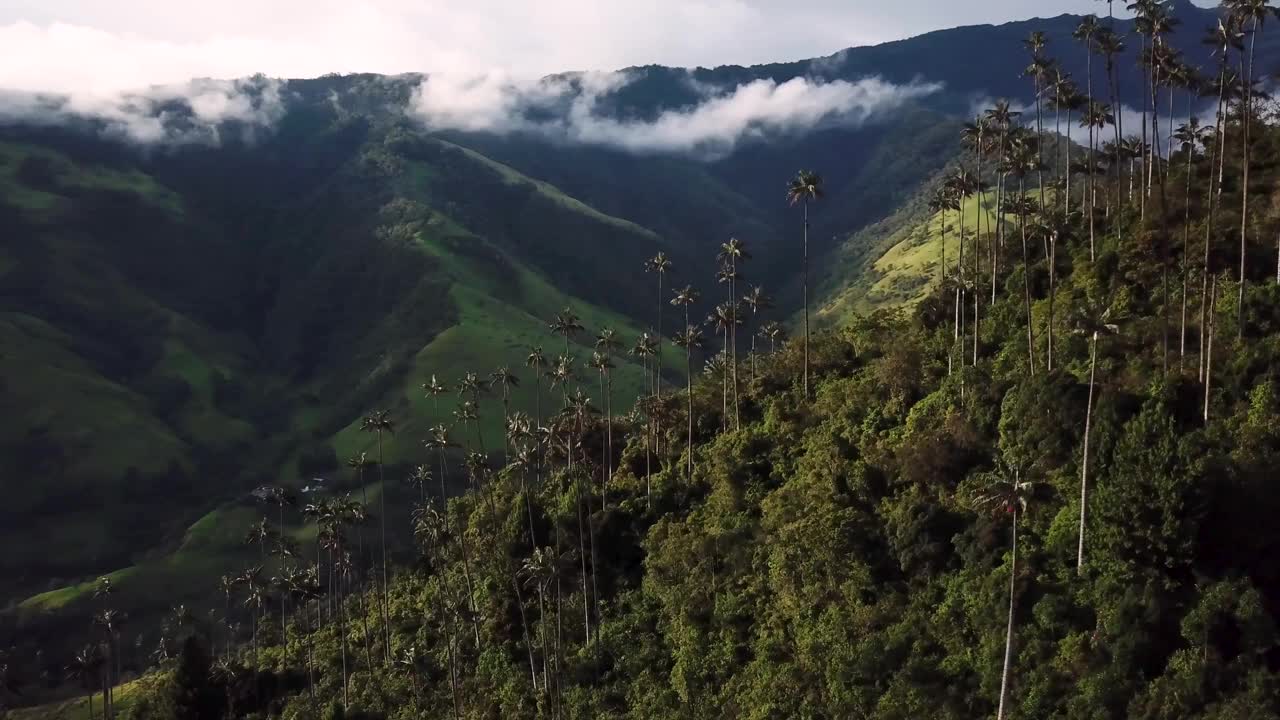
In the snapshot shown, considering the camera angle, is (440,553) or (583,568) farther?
(440,553)

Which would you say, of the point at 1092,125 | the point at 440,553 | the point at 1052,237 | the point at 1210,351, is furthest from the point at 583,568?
the point at 1092,125

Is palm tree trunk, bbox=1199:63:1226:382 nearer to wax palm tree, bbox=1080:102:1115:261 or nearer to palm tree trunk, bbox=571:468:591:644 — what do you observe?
wax palm tree, bbox=1080:102:1115:261

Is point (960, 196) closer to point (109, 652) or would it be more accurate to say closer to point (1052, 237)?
point (1052, 237)

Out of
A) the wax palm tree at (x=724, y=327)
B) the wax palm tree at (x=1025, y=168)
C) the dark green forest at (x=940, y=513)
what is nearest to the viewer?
the dark green forest at (x=940, y=513)

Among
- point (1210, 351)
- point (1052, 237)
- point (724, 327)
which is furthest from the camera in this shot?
point (724, 327)

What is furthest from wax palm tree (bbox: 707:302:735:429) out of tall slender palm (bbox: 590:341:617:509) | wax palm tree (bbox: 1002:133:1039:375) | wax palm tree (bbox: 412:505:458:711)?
wax palm tree (bbox: 412:505:458:711)

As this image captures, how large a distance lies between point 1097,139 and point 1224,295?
4036 centimetres

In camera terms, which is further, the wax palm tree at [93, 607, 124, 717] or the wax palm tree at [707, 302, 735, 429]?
the wax palm tree at [707, 302, 735, 429]

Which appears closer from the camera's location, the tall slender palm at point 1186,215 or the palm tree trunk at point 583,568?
the tall slender palm at point 1186,215

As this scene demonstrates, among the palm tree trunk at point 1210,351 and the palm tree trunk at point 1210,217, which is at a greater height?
the palm tree trunk at point 1210,217

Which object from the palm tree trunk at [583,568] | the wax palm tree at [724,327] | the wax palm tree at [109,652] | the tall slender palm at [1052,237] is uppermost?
the tall slender palm at [1052,237]

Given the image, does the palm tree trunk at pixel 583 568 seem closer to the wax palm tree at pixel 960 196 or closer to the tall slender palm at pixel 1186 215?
the wax palm tree at pixel 960 196

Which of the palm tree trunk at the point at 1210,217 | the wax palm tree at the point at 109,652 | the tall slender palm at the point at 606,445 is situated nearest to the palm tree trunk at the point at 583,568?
the tall slender palm at the point at 606,445

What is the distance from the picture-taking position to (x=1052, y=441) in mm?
73688
